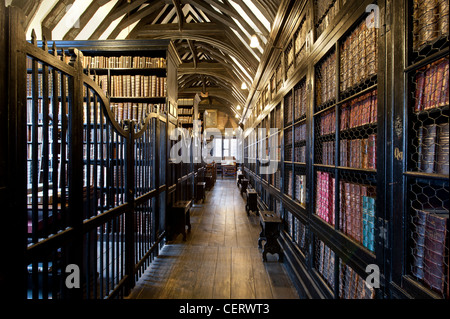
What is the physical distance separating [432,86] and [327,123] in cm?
94

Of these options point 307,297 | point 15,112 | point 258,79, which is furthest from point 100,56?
point 307,297

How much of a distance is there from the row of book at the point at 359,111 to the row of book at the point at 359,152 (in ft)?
0.33

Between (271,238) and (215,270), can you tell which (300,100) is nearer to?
(271,238)

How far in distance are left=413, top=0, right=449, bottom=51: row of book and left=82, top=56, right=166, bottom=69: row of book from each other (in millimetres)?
3295

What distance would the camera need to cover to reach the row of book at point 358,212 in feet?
4.13

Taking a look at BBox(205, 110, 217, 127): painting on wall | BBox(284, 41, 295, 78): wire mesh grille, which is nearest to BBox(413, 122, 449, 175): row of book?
BBox(284, 41, 295, 78): wire mesh grille

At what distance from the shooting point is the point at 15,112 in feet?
2.91

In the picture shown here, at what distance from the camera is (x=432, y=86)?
2.98 feet

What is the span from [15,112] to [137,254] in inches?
69.8

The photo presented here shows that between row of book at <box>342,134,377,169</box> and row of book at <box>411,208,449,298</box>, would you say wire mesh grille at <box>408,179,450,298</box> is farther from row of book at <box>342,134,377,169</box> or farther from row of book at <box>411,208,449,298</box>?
row of book at <box>342,134,377,169</box>

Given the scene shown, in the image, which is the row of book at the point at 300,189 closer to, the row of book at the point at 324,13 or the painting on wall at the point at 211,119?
the row of book at the point at 324,13

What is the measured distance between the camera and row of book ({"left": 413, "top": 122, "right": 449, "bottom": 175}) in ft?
2.81

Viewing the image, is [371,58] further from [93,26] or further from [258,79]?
[93,26]

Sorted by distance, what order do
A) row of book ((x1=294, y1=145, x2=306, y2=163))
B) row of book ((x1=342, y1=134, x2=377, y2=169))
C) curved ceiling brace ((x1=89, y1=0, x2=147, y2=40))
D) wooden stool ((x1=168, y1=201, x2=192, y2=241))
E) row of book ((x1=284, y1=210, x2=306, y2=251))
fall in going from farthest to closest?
curved ceiling brace ((x1=89, y1=0, x2=147, y2=40))
wooden stool ((x1=168, y1=201, x2=192, y2=241))
row of book ((x1=294, y1=145, x2=306, y2=163))
row of book ((x1=284, y1=210, x2=306, y2=251))
row of book ((x1=342, y1=134, x2=377, y2=169))
